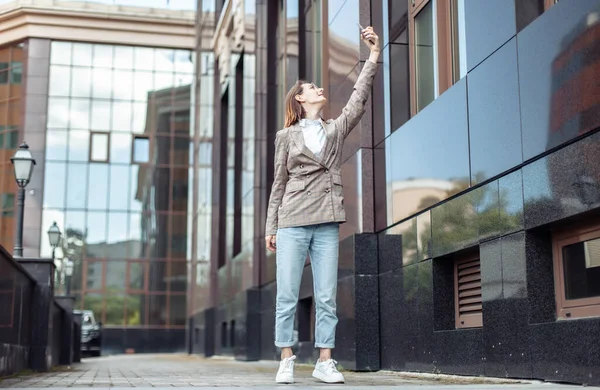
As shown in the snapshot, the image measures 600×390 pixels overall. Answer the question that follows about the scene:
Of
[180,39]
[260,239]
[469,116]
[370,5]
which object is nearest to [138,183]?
[180,39]

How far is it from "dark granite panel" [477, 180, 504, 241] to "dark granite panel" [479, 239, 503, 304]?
9 cm

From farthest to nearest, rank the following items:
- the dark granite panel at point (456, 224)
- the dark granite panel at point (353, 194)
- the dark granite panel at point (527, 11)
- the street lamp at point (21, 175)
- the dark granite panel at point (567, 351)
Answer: the street lamp at point (21, 175)
the dark granite panel at point (353, 194)
the dark granite panel at point (456, 224)
the dark granite panel at point (527, 11)
the dark granite panel at point (567, 351)

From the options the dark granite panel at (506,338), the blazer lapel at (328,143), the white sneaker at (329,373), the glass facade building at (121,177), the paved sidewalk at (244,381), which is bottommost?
the paved sidewalk at (244,381)

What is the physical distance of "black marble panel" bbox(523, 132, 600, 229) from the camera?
5.61 meters

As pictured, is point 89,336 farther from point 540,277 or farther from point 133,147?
point 540,277

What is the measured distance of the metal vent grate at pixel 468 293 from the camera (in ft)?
25.7

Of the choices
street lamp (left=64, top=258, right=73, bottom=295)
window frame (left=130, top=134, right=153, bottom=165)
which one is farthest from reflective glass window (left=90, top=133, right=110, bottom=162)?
street lamp (left=64, top=258, right=73, bottom=295)

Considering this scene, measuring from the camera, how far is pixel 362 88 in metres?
6.08

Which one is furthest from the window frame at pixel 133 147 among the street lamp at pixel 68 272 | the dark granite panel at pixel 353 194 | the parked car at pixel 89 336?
the dark granite panel at pixel 353 194

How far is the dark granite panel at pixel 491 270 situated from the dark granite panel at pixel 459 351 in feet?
1.11

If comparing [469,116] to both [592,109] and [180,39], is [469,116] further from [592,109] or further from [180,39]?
[180,39]

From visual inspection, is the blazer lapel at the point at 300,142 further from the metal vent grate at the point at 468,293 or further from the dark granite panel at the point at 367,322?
the dark granite panel at the point at 367,322

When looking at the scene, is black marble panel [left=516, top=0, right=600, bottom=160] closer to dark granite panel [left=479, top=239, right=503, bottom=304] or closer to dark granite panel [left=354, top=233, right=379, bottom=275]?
dark granite panel [left=479, top=239, right=503, bottom=304]

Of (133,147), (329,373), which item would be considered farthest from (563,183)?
(133,147)
